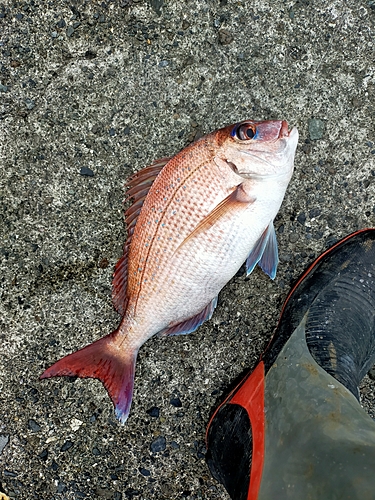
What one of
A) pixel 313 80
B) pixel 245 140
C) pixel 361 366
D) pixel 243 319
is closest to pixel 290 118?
pixel 313 80

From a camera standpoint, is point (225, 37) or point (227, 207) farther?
point (225, 37)

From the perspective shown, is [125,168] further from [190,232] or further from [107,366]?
[107,366]

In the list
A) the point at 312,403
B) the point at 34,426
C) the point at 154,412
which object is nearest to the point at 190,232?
the point at 312,403

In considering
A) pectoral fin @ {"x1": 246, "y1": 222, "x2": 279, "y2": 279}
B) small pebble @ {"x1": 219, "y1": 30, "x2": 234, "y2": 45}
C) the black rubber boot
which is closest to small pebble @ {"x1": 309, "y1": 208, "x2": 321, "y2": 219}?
the black rubber boot

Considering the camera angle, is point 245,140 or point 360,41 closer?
point 245,140

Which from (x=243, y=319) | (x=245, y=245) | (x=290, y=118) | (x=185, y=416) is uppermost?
(x=290, y=118)

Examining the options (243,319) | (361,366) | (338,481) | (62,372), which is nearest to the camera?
(338,481)

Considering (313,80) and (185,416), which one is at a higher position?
(313,80)

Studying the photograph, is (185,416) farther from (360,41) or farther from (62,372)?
(360,41)
